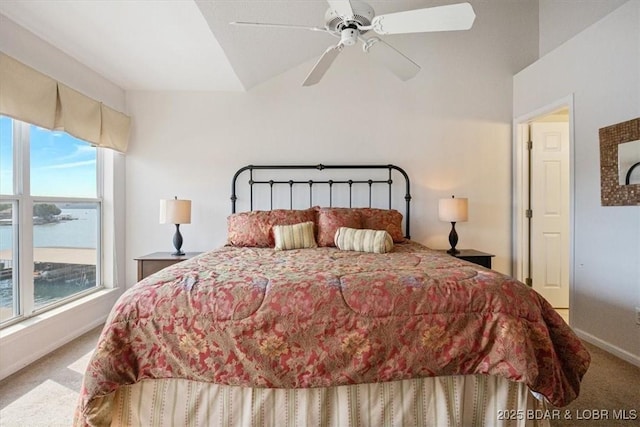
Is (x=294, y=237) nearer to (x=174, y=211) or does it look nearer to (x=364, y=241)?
(x=364, y=241)

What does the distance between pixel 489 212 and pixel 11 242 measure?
4.27 metres

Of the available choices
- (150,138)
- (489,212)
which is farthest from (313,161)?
(489,212)

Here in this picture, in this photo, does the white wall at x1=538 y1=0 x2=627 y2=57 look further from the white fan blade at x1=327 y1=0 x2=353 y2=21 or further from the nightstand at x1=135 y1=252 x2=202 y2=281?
the nightstand at x1=135 y1=252 x2=202 y2=281

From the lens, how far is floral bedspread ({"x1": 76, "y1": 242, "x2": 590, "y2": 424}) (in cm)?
134

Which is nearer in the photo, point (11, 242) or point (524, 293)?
point (524, 293)

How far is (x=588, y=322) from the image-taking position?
2.63 meters

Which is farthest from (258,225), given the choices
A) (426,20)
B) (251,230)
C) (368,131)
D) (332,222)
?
(426,20)

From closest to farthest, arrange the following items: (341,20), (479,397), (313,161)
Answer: (479,397), (341,20), (313,161)

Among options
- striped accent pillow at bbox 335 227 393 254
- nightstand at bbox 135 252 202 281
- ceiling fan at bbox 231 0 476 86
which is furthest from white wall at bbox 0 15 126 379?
Result: striped accent pillow at bbox 335 227 393 254

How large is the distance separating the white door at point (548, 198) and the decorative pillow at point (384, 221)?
160 centimetres

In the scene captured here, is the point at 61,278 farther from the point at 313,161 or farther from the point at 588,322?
the point at 588,322

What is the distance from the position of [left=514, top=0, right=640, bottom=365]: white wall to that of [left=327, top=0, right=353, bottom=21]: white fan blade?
83.1 inches

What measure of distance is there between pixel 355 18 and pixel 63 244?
117 inches

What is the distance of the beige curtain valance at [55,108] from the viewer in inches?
82.2
